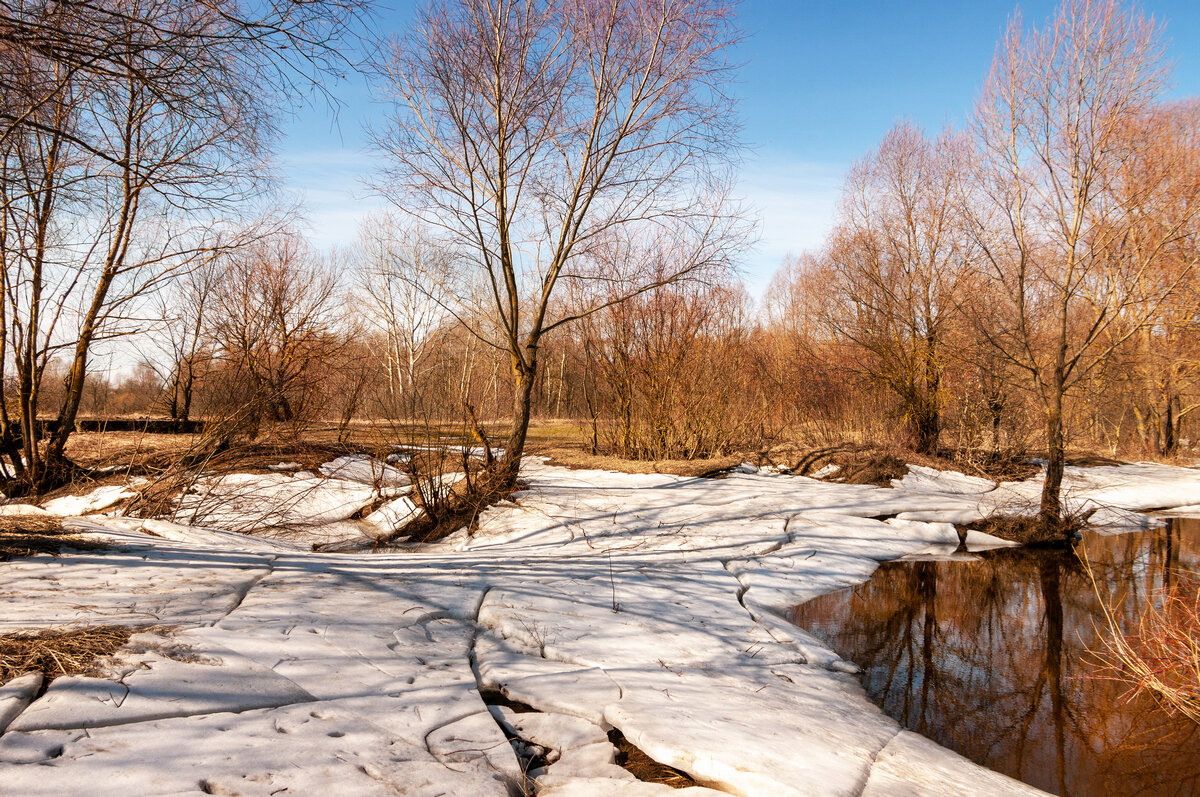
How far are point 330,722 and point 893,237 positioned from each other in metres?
15.5

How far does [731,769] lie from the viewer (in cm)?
280

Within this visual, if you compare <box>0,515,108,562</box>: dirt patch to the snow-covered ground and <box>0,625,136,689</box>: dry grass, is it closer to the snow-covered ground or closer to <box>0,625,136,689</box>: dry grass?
the snow-covered ground

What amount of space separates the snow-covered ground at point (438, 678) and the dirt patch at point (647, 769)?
0.18 feet

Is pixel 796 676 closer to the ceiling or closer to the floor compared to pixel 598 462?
closer to the floor

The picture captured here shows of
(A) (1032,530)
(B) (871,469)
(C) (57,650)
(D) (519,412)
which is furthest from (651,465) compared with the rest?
(C) (57,650)

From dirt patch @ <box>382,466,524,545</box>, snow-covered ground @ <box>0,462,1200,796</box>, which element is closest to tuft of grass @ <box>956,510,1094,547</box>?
snow-covered ground @ <box>0,462,1200,796</box>

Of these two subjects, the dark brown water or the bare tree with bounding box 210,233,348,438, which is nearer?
the dark brown water

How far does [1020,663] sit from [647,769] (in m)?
3.54

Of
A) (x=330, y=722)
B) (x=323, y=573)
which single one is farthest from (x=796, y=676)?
(x=323, y=573)

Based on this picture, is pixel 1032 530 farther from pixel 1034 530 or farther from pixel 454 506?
pixel 454 506

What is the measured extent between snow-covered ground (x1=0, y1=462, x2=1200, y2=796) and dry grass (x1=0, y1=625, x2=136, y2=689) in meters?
0.10

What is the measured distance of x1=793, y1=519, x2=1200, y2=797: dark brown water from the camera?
356 centimetres

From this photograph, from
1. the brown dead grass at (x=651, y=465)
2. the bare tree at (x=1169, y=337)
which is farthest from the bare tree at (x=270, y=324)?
the bare tree at (x=1169, y=337)

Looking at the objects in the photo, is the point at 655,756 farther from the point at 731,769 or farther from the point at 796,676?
the point at 796,676
